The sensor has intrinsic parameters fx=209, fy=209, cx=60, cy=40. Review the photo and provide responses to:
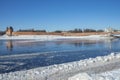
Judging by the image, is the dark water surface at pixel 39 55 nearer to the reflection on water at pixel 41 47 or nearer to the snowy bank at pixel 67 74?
the reflection on water at pixel 41 47

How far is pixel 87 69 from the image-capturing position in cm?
1109

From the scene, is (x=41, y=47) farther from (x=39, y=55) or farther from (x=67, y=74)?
(x=67, y=74)

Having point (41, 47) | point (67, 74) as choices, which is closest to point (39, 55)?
point (67, 74)

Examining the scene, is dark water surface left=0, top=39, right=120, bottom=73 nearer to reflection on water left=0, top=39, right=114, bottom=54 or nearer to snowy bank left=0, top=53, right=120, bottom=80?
reflection on water left=0, top=39, right=114, bottom=54

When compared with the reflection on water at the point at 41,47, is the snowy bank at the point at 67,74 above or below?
above

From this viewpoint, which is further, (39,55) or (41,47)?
(41,47)

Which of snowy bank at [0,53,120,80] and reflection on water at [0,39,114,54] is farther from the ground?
snowy bank at [0,53,120,80]

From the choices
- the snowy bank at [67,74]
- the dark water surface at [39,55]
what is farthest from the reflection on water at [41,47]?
the snowy bank at [67,74]

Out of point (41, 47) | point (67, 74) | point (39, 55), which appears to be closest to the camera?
point (67, 74)

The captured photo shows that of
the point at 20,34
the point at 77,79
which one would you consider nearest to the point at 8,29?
the point at 20,34

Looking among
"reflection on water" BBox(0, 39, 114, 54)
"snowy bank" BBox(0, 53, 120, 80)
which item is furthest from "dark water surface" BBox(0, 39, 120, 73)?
"snowy bank" BBox(0, 53, 120, 80)

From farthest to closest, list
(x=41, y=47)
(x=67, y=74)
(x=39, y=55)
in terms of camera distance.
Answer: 1. (x=41, y=47)
2. (x=39, y=55)
3. (x=67, y=74)

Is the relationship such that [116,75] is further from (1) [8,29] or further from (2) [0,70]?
(1) [8,29]

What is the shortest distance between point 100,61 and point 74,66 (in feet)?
9.21
